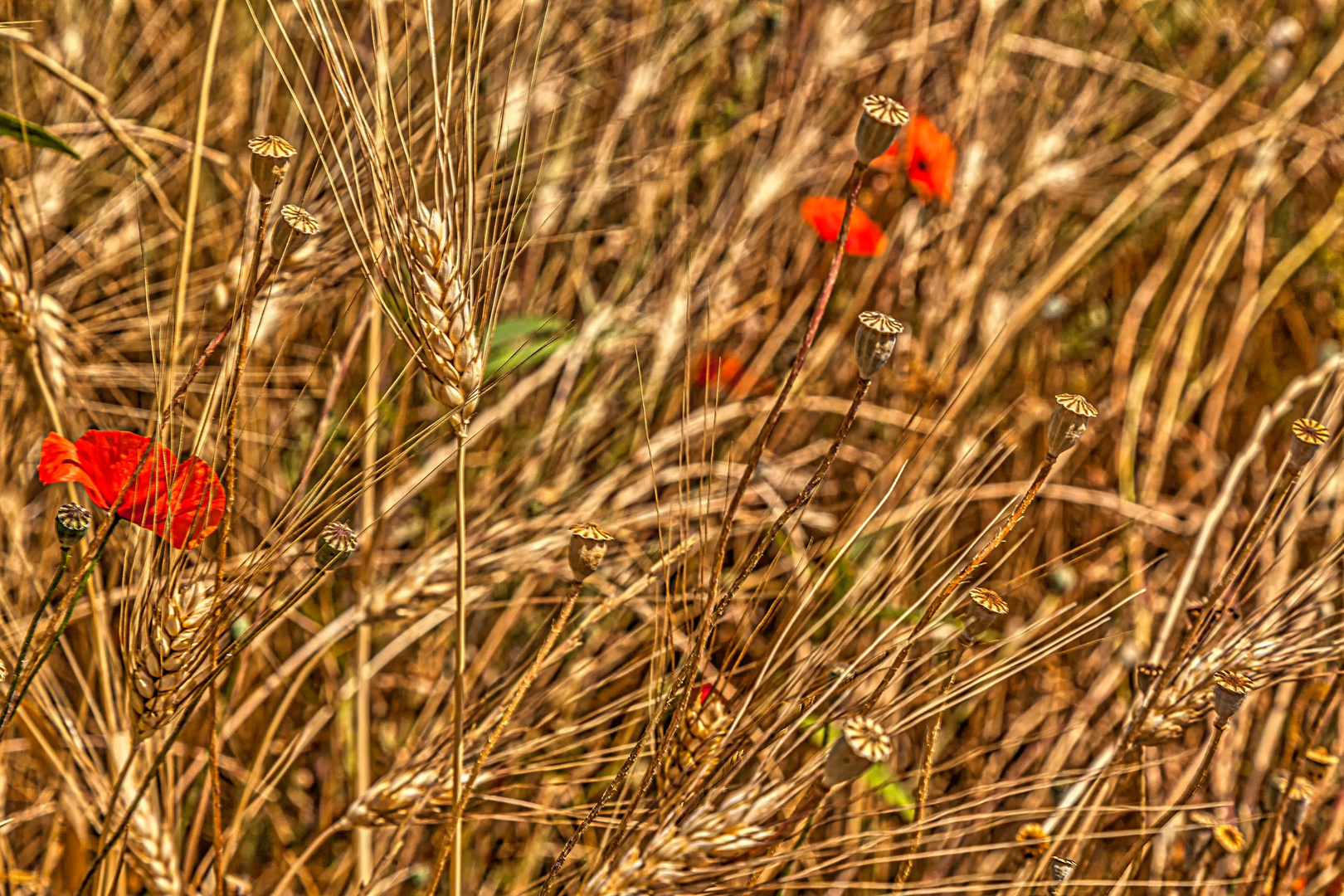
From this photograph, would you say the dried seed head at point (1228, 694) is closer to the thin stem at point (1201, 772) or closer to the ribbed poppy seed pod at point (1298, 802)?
the thin stem at point (1201, 772)

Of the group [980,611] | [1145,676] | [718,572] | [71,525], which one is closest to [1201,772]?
[1145,676]

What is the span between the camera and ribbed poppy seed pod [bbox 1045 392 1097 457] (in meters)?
0.43

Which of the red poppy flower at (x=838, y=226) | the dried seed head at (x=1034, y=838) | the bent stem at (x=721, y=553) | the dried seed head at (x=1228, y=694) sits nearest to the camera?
the bent stem at (x=721, y=553)

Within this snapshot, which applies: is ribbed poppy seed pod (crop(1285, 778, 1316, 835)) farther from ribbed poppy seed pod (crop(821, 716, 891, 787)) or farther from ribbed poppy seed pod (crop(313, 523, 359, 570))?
ribbed poppy seed pod (crop(313, 523, 359, 570))

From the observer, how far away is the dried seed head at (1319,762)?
62 cm

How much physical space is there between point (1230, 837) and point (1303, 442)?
0.87ft

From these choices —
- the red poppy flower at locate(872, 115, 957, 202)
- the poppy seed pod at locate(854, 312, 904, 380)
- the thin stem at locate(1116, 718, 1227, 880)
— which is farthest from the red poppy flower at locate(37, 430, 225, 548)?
the red poppy flower at locate(872, 115, 957, 202)

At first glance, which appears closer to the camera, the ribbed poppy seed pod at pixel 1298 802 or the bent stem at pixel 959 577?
the bent stem at pixel 959 577

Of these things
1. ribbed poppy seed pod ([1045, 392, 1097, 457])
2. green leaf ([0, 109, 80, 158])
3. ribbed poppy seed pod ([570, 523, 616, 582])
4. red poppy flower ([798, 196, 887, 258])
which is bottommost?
red poppy flower ([798, 196, 887, 258])

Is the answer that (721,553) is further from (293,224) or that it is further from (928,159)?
(928,159)

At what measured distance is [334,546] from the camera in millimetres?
401

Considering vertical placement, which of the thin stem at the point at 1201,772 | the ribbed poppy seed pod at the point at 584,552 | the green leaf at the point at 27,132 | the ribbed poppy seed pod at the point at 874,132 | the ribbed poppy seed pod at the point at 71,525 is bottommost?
the thin stem at the point at 1201,772

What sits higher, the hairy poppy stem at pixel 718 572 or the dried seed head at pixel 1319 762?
the hairy poppy stem at pixel 718 572

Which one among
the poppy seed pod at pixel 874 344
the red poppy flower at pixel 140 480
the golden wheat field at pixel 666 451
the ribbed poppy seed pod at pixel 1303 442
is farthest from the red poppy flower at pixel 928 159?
the red poppy flower at pixel 140 480
